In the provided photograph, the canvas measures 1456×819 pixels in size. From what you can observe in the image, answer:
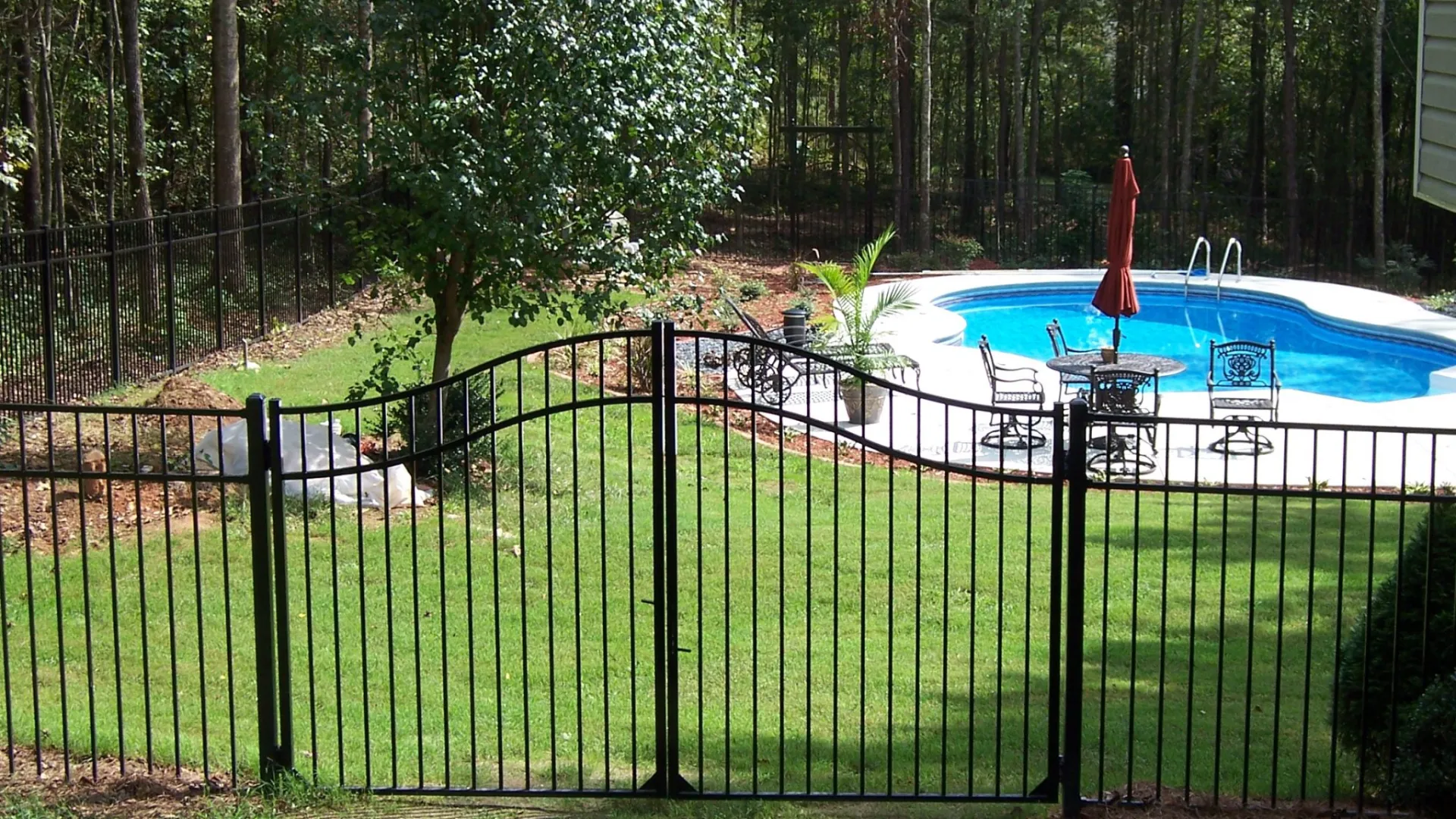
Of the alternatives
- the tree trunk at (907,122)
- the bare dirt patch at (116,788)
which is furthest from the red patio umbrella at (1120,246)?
the tree trunk at (907,122)

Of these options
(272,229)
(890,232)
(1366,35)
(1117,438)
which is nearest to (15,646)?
(1117,438)

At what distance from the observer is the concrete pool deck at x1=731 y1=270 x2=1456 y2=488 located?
12453mm

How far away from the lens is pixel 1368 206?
3291 cm

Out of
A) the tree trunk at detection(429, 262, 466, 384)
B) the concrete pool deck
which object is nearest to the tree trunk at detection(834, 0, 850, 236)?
the concrete pool deck

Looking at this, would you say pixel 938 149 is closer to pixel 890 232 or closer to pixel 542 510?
pixel 890 232

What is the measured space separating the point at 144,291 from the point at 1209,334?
640 inches

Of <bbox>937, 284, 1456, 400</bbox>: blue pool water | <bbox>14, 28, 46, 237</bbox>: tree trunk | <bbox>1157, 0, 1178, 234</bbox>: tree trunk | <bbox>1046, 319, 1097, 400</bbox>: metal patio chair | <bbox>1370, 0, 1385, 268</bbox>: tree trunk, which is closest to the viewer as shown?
<bbox>1046, 319, 1097, 400</bbox>: metal patio chair

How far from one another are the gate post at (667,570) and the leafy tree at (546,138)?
500 cm

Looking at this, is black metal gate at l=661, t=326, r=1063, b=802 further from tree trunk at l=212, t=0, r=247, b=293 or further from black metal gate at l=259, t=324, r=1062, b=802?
tree trunk at l=212, t=0, r=247, b=293

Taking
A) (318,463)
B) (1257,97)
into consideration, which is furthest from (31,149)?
(1257,97)

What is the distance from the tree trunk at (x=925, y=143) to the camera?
29.0 meters

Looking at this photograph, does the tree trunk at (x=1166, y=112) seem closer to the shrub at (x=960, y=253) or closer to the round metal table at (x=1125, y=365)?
the shrub at (x=960, y=253)

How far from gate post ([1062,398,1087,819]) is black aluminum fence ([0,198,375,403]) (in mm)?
7285

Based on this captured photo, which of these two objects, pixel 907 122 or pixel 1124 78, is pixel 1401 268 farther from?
pixel 1124 78
